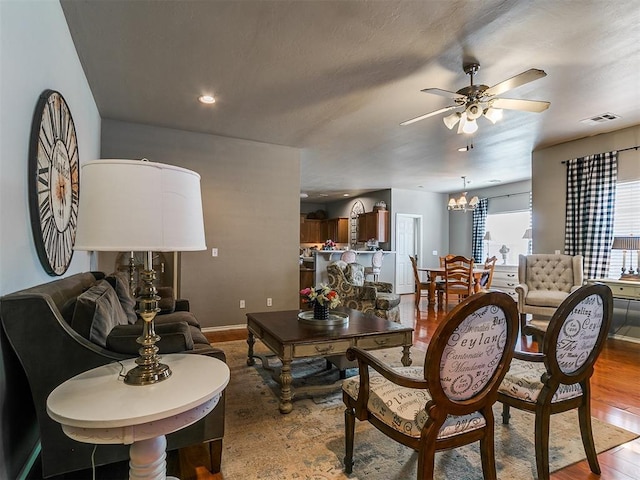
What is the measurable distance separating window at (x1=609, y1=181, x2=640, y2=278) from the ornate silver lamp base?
17.2 ft

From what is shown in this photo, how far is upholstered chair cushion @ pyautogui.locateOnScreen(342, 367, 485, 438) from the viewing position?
1.40 m

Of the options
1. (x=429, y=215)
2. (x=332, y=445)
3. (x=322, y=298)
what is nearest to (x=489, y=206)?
(x=429, y=215)

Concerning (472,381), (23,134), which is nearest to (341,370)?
(472,381)

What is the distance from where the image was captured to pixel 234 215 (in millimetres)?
4781

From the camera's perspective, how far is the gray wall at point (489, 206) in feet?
25.2

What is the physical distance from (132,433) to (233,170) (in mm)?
4077

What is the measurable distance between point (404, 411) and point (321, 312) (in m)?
1.44

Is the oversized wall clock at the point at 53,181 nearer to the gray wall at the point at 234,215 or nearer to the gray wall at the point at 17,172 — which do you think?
the gray wall at the point at 17,172

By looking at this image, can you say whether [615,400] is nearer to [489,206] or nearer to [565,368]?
[565,368]

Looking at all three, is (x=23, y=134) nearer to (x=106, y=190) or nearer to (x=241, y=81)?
(x=106, y=190)

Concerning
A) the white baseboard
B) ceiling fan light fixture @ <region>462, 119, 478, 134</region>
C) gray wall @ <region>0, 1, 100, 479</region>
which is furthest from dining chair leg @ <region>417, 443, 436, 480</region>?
the white baseboard

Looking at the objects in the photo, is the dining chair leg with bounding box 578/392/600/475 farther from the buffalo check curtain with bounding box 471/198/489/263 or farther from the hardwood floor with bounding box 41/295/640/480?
the buffalo check curtain with bounding box 471/198/489/263

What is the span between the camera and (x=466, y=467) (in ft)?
Answer: 5.89

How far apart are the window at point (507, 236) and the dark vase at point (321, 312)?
6457 millimetres
